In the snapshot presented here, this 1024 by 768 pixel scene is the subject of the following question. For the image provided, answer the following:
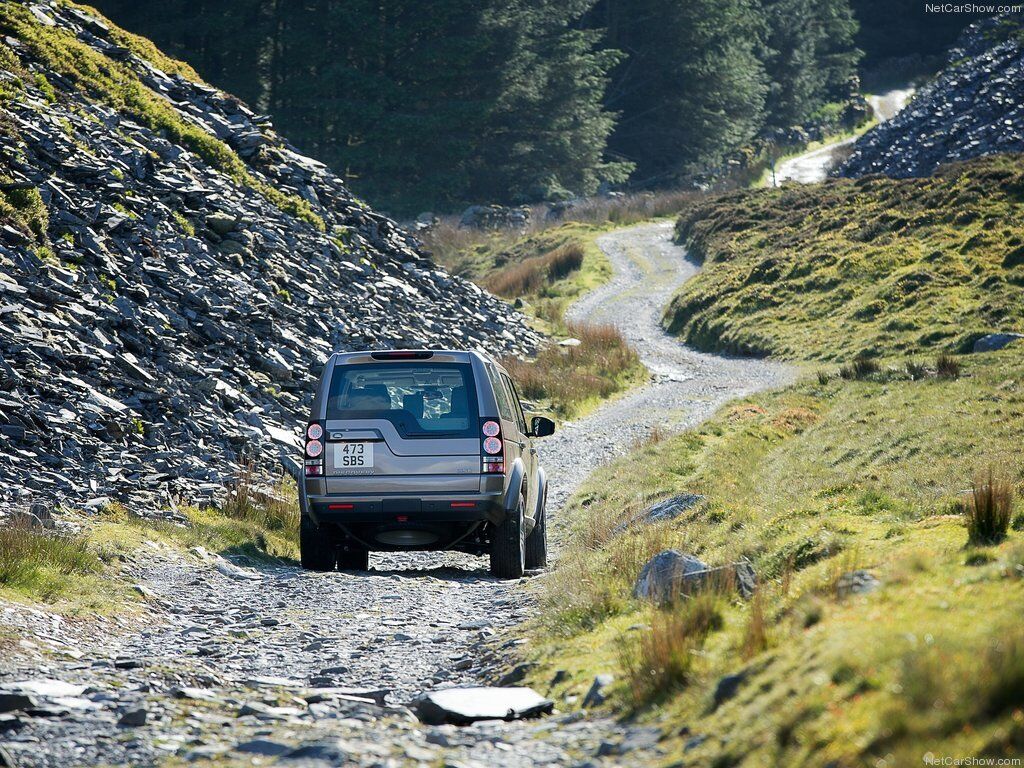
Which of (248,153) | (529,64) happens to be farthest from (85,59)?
(529,64)

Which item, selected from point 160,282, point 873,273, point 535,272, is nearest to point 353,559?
point 160,282

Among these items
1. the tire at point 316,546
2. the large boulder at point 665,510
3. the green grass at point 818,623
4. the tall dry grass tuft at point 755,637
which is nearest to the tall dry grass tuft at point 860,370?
the green grass at point 818,623

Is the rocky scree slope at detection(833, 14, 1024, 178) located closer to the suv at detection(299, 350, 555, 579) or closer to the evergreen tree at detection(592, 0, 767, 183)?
the evergreen tree at detection(592, 0, 767, 183)

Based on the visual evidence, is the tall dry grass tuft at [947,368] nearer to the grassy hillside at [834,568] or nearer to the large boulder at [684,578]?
the grassy hillside at [834,568]

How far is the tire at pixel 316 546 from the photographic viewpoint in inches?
429

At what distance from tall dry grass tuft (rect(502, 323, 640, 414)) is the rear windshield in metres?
16.4

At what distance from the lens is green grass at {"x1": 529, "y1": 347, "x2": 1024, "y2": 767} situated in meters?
4.02

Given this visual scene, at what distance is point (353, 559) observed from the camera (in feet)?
38.4

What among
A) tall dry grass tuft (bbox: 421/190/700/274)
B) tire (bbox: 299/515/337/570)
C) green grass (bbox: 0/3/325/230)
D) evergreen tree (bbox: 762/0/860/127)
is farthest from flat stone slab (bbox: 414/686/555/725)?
evergreen tree (bbox: 762/0/860/127)

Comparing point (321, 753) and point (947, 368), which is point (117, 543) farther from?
point (947, 368)

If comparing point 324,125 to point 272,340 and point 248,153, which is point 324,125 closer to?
point 248,153

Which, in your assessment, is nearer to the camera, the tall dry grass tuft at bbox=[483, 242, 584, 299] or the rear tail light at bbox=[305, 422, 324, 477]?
the rear tail light at bbox=[305, 422, 324, 477]

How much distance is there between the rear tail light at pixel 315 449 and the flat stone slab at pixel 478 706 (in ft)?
14.9

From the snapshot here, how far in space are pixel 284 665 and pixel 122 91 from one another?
21.9 meters
